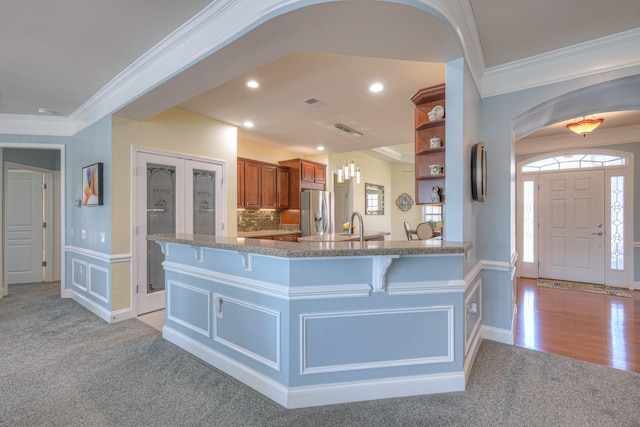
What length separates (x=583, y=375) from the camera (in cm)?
237

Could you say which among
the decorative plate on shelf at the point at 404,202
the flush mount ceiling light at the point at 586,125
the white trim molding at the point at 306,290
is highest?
the flush mount ceiling light at the point at 586,125

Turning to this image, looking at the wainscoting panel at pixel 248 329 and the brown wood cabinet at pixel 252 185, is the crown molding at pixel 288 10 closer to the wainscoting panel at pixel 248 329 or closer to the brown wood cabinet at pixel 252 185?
the wainscoting panel at pixel 248 329

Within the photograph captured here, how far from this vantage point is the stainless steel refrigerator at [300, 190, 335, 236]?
614 cm

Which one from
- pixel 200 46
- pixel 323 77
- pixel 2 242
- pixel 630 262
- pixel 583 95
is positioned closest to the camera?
pixel 200 46

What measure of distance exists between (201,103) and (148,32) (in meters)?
1.41

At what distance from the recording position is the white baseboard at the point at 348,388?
194 centimetres

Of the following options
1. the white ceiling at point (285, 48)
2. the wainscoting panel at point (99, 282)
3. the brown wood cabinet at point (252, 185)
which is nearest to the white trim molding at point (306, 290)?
the white ceiling at point (285, 48)

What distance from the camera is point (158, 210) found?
387 cm

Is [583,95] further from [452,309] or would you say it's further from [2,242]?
[2,242]

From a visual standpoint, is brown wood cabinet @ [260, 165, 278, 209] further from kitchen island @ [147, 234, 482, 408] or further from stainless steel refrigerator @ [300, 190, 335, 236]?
kitchen island @ [147, 234, 482, 408]

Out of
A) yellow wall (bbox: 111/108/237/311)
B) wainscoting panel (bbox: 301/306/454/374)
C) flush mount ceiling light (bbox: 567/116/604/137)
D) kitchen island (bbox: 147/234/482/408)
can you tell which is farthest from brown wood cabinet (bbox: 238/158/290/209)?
flush mount ceiling light (bbox: 567/116/604/137)

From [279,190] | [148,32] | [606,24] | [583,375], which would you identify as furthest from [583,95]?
[279,190]

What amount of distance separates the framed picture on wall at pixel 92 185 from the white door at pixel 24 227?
2.53 metres

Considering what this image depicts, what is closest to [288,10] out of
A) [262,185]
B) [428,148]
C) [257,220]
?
[428,148]
